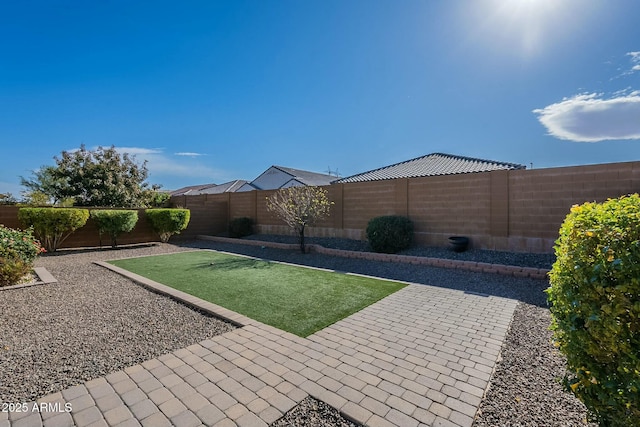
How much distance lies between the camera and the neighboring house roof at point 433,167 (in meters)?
13.8

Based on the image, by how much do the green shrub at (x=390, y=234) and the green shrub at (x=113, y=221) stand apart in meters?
10.0

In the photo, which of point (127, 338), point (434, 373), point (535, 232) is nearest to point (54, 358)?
point (127, 338)

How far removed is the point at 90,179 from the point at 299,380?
2237cm

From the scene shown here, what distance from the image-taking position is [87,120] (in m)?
14.0

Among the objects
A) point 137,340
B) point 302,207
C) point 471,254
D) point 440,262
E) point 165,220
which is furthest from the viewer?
point 165,220

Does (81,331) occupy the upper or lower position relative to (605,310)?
lower

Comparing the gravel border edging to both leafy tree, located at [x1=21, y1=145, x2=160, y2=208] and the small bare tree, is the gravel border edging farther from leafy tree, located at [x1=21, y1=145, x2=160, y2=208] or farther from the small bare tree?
leafy tree, located at [x1=21, y1=145, x2=160, y2=208]

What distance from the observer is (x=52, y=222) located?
33.8 ft

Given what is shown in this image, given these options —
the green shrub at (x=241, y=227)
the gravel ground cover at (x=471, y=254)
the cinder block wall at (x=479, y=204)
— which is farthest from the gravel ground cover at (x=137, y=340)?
the green shrub at (x=241, y=227)

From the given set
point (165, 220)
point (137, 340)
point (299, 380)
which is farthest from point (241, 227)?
point (299, 380)

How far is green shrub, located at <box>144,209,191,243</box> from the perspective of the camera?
13.2 metres

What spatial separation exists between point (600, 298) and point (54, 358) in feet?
16.2

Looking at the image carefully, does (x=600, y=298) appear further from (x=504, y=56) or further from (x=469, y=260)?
(x=504, y=56)

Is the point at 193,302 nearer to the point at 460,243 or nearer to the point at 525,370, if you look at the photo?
the point at 525,370
